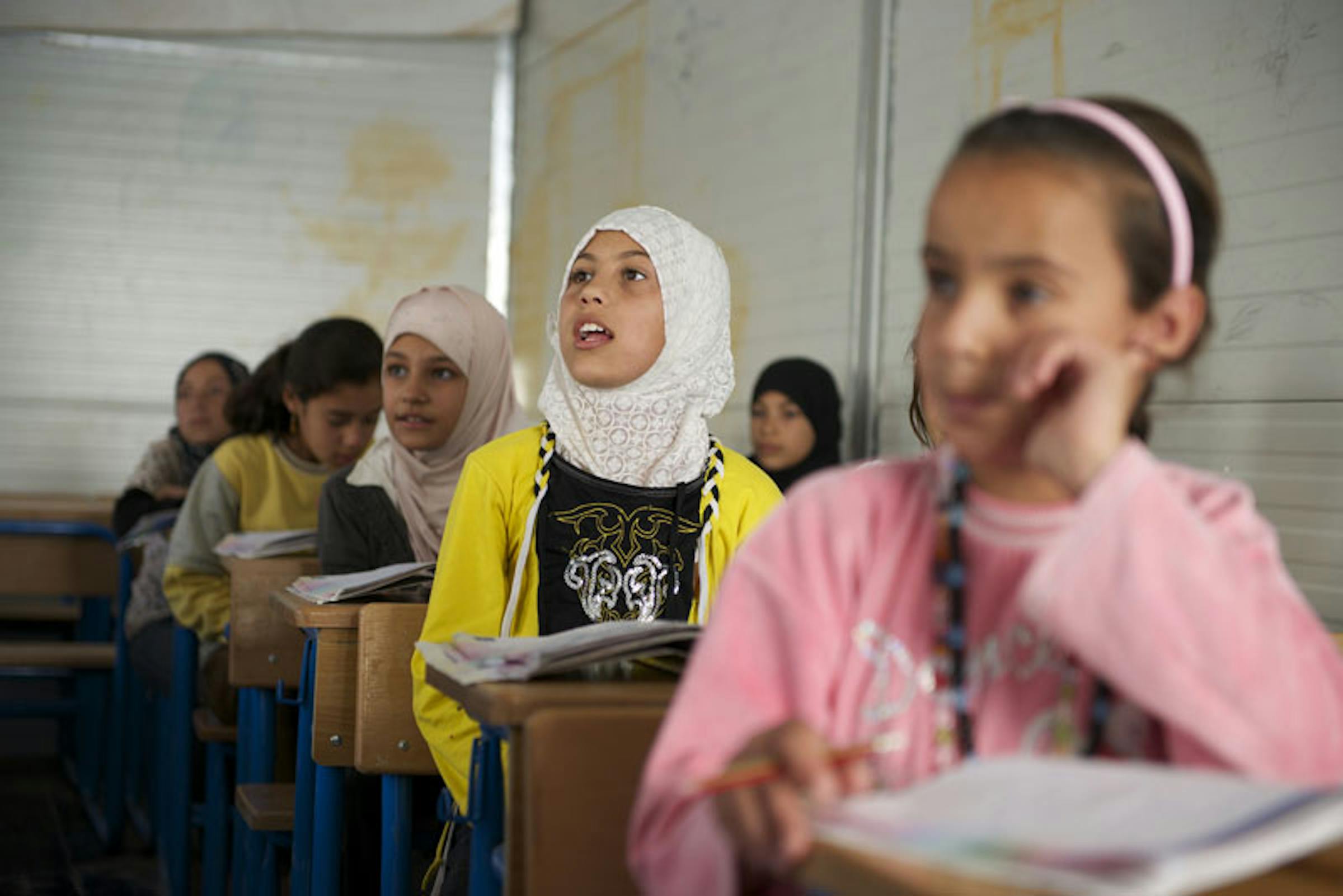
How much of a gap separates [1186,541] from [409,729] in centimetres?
146

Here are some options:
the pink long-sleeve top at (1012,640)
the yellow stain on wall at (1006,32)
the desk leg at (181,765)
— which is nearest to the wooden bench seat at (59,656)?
the desk leg at (181,765)

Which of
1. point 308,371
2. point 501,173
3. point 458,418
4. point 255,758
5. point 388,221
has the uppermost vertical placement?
point 501,173

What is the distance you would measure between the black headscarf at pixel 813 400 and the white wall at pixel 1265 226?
3.55 ft

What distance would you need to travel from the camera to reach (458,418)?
3166 millimetres

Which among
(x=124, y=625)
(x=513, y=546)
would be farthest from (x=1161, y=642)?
(x=124, y=625)

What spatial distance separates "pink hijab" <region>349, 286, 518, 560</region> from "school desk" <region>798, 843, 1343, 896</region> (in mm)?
2330

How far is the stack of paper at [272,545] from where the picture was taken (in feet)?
10.1

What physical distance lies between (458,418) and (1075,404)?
2359 mm

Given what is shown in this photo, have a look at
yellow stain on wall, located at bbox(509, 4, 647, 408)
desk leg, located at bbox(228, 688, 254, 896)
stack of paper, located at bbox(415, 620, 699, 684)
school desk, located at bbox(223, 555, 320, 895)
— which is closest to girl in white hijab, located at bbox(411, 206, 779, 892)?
stack of paper, located at bbox(415, 620, 699, 684)

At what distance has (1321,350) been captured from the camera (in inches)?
96.8

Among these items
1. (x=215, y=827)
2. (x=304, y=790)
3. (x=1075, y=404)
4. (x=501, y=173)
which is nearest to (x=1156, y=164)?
(x=1075, y=404)

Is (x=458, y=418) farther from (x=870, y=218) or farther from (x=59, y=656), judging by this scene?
(x=59, y=656)

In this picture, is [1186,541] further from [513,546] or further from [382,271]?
[382,271]

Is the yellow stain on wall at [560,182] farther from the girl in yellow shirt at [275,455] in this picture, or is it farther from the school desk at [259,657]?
the school desk at [259,657]
